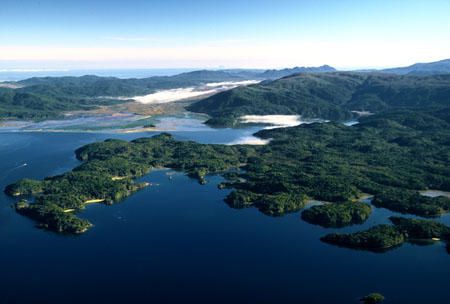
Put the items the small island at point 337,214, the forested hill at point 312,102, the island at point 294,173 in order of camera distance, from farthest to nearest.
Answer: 1. the forested hill at point 312,102
2. the island at point 294,173
3. the small island at point 337,214

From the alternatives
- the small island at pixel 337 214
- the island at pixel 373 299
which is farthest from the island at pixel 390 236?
the island at pixel 373 299

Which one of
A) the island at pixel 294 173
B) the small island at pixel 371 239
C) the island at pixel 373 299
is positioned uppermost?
the island at pixel 294 173

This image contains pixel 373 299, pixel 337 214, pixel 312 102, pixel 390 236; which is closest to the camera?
pixel 373 299

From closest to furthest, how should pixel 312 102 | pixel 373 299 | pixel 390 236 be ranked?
pixel 373 299
pixel 390 236
pixel 312 102

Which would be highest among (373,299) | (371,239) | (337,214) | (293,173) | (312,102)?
(312,102)

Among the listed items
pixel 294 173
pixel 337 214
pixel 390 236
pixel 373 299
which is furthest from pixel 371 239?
pixel 294 173

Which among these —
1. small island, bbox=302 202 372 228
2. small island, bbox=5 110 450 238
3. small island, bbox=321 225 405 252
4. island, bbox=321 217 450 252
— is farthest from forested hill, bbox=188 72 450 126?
small island, bbox=321 225 405 252

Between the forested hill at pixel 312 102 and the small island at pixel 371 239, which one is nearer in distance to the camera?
the small island at pixel 371 239

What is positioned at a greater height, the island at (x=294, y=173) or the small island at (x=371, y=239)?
the island at (x=294, y=173)

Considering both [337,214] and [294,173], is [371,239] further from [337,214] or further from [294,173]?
[294,173]

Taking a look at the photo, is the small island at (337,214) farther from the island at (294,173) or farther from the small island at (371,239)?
the small island at (371,239)

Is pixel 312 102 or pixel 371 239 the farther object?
pixel 312 102

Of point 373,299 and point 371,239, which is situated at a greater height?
point 371,239
